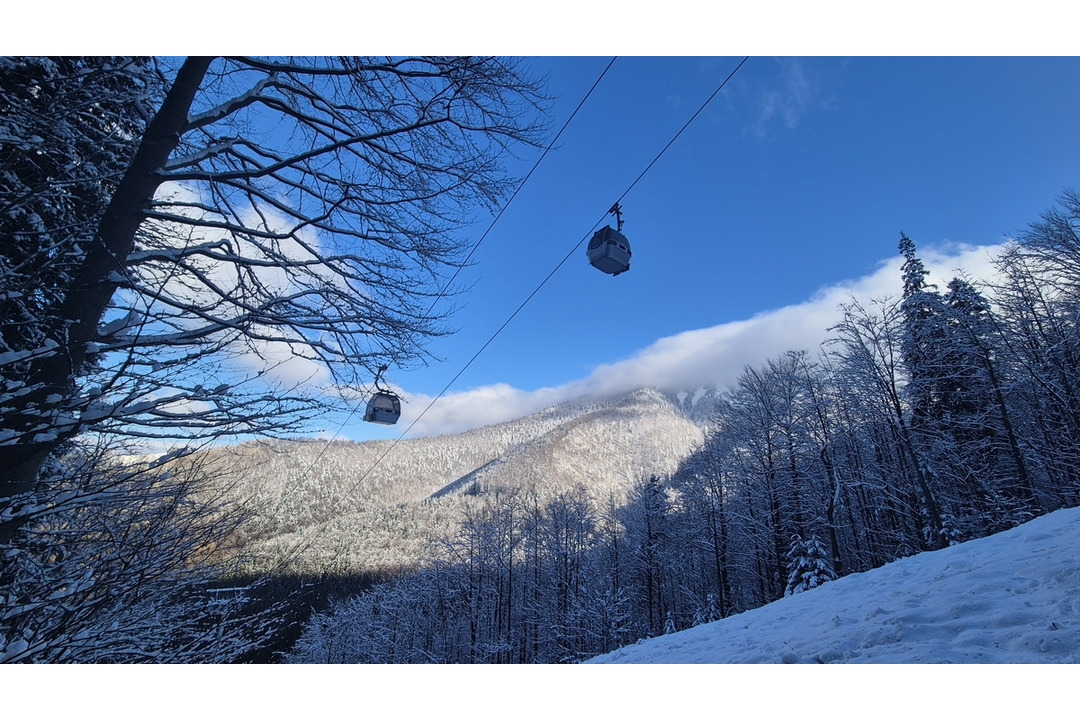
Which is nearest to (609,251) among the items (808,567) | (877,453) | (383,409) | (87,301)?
(383,409)

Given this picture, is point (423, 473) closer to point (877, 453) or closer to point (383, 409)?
point (877, 453)

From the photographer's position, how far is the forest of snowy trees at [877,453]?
1347 cm

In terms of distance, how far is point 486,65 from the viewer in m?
4.00

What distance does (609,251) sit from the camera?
4.96 meters

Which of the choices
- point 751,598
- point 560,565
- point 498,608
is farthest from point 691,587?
point 498,608

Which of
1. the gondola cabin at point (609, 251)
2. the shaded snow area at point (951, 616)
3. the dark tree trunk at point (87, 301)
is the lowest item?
the shaded snow area at point (951, 616)

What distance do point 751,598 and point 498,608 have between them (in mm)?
14858

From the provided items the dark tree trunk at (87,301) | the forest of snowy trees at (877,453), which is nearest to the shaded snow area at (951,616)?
the dark tree trunk at (87,301)

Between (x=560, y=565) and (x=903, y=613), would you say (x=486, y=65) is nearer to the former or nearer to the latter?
(x=903, y=613)

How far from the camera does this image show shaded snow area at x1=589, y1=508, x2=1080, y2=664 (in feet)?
9.84

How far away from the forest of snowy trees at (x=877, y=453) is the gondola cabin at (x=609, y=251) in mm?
11349

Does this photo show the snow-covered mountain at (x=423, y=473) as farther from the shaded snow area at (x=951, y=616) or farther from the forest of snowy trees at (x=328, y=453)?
the shaded snow area at (x=951, y=616)

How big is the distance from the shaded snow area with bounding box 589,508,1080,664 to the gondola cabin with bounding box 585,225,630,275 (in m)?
4.09

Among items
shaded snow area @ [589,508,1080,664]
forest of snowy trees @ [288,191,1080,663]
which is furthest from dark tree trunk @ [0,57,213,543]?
forest of snowy trees @ [288,191,1080,663]
